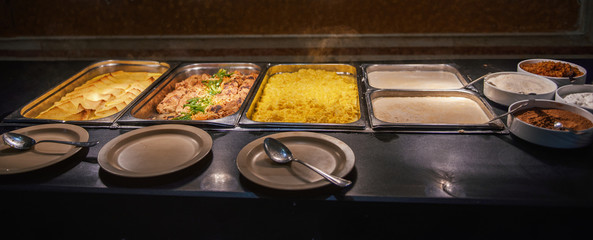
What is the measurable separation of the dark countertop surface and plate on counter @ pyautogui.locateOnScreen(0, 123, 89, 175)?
5 centimetres

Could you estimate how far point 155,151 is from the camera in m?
1.80

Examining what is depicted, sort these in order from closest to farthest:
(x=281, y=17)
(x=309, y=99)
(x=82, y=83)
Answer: (x=309, y=99) → (x=82, y=83) → (x=281, y=17)

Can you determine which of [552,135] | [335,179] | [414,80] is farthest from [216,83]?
[552,135]

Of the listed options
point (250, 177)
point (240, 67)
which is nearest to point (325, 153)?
point (250, 177)

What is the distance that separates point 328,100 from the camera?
2498 millimetres

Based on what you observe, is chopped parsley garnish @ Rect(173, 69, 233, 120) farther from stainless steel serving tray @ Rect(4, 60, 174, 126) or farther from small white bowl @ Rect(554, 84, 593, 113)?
small white bowl @ Rect(554, 84, 593, 113)

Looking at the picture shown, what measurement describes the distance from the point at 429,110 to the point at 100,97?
2.49 meters

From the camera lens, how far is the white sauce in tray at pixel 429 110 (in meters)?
2.13

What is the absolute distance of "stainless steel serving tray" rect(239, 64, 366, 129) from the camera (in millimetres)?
2012

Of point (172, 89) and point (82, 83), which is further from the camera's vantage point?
point (82, 83)

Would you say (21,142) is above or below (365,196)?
above

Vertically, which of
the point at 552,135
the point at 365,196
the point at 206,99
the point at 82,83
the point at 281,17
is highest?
the point at 281,17

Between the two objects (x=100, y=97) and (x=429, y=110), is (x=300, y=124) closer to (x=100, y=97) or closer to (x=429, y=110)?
(x=429, y=110)

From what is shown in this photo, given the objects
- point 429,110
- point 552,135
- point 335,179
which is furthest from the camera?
point 429,110
